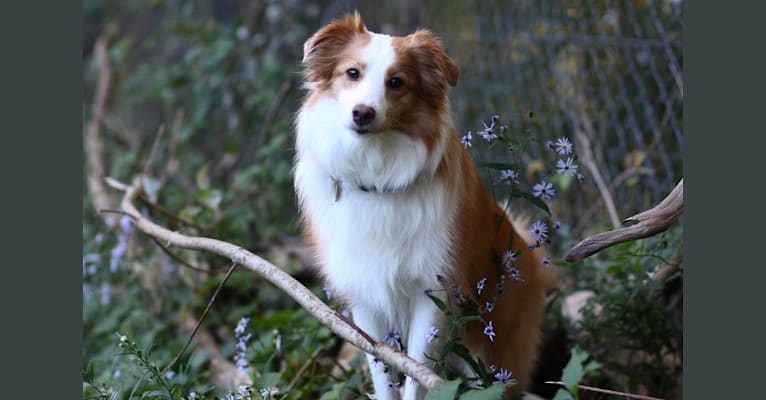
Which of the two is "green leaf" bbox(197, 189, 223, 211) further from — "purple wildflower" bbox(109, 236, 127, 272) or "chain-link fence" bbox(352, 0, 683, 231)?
"chain-link fence" bbox(352, 0, 683, 231)

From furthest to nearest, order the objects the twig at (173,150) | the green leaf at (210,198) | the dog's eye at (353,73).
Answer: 1. the twig at (173,150)
2. the green leaf at (210,198)
3. the dog's eye at (353,73)

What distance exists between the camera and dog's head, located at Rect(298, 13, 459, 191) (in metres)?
2.85

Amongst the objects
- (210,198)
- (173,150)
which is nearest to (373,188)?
(210,198)

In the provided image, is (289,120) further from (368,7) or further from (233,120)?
(368,7)

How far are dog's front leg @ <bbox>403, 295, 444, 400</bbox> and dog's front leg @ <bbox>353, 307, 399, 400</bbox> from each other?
80 millimetres

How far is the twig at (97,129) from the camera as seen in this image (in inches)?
219

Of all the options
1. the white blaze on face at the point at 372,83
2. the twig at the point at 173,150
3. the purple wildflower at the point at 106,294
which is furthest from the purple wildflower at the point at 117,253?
the white blaze on face at the point at 372,83

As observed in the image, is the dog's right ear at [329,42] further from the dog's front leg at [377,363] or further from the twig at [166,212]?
the twig at [166,212]

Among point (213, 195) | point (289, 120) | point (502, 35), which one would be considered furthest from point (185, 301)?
point (502, 35)

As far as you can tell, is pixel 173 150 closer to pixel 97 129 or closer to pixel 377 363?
pixel 97 129

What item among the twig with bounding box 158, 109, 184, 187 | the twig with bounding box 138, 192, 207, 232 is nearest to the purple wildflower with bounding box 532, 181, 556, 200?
the twig with bounding box 138, 192, 207, 232

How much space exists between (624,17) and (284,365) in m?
2.83

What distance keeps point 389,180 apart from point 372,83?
37 cm

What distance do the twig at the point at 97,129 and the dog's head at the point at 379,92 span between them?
194cm
